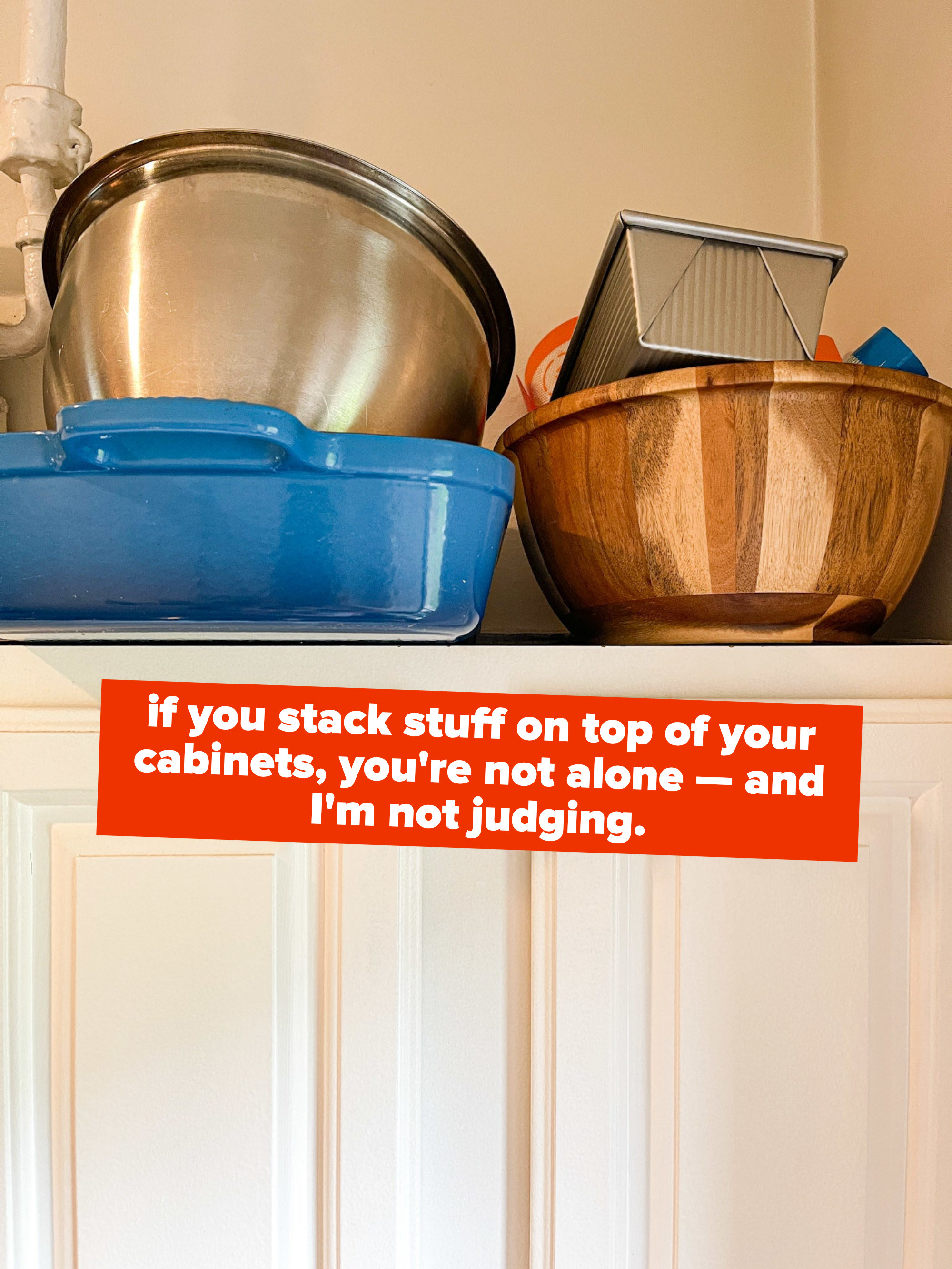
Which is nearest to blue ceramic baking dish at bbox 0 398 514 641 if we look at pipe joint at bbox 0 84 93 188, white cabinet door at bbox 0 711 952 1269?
white cabinet door at bbox 0 711 952 1269

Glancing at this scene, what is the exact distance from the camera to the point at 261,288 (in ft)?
1.47

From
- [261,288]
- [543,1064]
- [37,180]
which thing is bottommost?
[543,1064]

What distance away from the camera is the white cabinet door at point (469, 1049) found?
18.7 inches

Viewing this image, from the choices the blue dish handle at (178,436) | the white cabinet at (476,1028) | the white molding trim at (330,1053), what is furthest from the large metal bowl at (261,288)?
the white molding trim at (330,1053)

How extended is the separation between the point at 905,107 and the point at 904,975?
73 cm

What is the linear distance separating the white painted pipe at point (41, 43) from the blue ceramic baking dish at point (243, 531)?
1.70 ft

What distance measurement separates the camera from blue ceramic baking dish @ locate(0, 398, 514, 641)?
419 mm

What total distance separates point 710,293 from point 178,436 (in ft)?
1.08

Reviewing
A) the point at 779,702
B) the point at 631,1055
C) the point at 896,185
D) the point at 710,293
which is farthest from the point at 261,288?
the point at 896,185

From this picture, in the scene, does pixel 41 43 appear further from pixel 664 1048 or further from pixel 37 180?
pixel 664 1048

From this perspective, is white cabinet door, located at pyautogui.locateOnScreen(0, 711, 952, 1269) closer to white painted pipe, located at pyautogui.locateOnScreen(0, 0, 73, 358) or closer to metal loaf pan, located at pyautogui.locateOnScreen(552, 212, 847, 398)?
metal loaf pan, located at pyautogui.locateOnScreen(552, 212, 847, 398)

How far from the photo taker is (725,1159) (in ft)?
1.60

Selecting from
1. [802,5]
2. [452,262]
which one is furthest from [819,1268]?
[802,5]

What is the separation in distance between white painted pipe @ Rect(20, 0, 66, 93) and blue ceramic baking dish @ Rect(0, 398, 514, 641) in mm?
518
